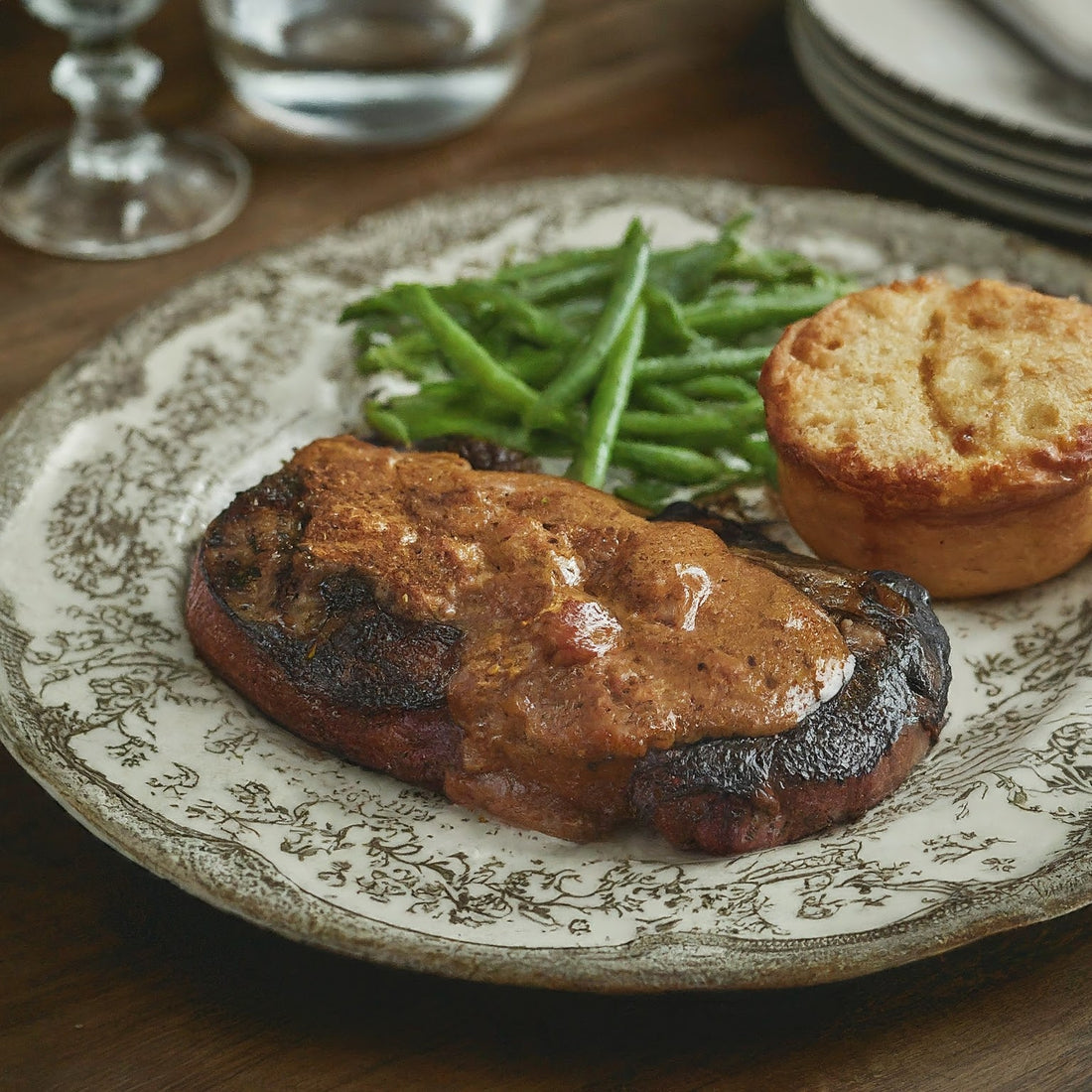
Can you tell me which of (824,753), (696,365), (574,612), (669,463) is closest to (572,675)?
(574,612)

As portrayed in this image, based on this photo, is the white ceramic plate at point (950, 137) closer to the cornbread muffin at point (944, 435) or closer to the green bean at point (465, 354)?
the cornbread muffin at point (944, 435)

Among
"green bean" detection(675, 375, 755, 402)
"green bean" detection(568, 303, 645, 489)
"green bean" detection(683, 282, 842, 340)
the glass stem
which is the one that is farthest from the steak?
the glass stem

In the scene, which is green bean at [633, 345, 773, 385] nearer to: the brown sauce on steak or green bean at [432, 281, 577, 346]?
green bean at [432, 281, 577, 346]

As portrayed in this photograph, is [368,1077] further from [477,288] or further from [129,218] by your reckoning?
Answer: [129,218]

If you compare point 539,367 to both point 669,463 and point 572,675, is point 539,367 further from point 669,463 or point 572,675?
point 572,675

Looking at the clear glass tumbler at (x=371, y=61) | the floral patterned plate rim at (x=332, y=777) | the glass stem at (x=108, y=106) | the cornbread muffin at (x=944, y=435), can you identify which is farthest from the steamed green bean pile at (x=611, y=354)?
the glass stem at (x=108, y=106)

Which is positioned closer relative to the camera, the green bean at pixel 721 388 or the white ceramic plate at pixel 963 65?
the green bean at pixel 721 388

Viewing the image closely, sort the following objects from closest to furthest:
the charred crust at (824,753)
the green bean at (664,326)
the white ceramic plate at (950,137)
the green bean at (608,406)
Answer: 1. the charred crust at (824,753)
2. the green bean at (608,406)
3. the green bean at (664,326)
4. the white ceramic plate at (950,137)

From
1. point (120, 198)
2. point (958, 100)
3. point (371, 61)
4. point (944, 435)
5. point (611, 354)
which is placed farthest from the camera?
point (371, 61)
